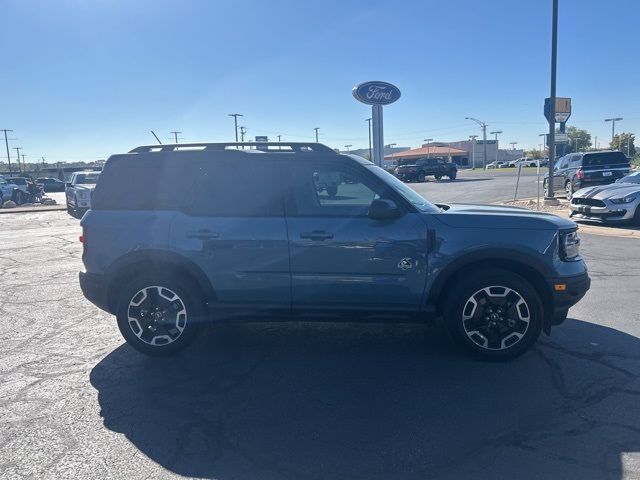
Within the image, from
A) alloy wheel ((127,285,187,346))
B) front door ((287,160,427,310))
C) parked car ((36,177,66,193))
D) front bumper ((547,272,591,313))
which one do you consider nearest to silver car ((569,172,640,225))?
front bumper ((547,272,591,313))

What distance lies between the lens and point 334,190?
4.96 metres

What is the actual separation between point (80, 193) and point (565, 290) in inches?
766

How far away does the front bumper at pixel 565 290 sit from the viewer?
4548mm

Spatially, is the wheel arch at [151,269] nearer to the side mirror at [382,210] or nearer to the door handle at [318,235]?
the door handle at [318,235]

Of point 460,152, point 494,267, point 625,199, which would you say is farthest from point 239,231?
point 460,152

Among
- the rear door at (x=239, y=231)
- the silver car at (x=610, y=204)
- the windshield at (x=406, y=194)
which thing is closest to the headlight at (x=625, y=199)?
the silver car at (x=610, y=204)

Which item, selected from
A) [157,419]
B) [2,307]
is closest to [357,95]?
[2,307]

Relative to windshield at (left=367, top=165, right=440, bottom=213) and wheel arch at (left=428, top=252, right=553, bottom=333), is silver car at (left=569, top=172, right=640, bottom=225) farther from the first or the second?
windshield at (left=367, top=165, right=440, bottom=213)

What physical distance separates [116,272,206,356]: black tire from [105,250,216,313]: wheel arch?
0.22 feet

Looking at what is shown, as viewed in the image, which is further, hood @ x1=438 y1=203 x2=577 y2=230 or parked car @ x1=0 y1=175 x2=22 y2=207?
parked car @ x1=0 y1=175 x2=22 y2=207

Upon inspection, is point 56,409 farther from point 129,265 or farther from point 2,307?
point 2,307

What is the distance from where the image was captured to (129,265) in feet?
16.1

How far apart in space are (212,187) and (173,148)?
62 cm

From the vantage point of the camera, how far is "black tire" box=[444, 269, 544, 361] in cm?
456
